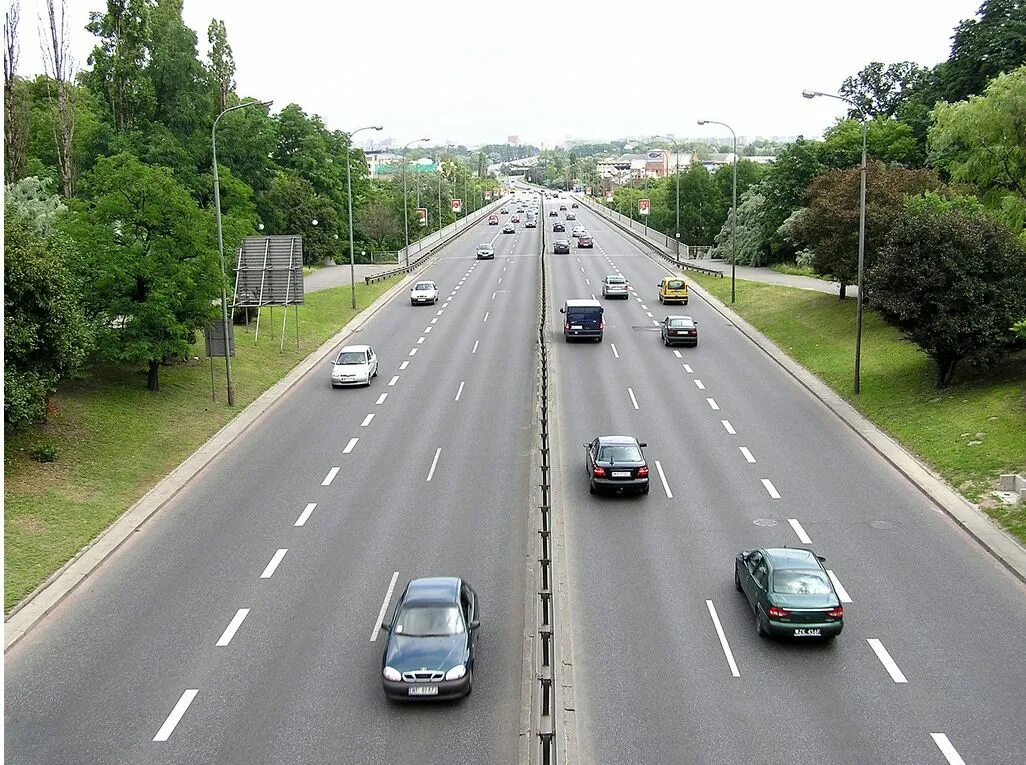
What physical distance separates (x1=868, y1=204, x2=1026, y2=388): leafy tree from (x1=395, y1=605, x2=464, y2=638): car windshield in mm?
23125

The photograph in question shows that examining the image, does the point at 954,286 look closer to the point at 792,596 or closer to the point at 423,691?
the point at 792,596

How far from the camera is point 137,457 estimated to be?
29500mm

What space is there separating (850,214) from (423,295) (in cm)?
2675

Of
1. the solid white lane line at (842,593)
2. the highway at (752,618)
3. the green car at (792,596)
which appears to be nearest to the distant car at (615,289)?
the highway at (752,618)

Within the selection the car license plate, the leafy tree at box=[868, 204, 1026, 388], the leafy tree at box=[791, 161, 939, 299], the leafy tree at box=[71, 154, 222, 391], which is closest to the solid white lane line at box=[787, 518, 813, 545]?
the car license plate

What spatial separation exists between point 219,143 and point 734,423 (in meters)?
48.3

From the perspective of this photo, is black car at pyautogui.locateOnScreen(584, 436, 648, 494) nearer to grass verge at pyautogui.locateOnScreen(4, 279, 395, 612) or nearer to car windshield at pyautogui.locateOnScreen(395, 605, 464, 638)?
car windshield at pyautogui.locateOnScreen(395, 605, 464, 638)

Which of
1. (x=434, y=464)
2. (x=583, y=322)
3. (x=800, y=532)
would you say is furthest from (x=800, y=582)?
(x=583, y=322)

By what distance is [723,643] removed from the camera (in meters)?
17.8

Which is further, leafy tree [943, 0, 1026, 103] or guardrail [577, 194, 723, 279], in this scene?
guardrail [577, 194, 723, 279]

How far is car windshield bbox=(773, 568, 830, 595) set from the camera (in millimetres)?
17672

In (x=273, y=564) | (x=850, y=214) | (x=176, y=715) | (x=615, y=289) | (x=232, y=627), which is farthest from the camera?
(x=615, y=289)

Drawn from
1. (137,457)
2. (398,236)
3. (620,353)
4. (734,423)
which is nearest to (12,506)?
(137,457)

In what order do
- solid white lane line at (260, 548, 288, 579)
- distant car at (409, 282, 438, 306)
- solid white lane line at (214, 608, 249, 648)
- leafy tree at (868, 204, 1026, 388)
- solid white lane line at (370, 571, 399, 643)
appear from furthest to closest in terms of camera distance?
distant car at (409, 282, 438, 306) → leafy tree at (868, 204, 1026, 388) → solid white lane line at (260, 548, 288, 579) → solid white lane line at (370, 571, 399, 643) → solid white lane line at (214, 608, 249, 648)
